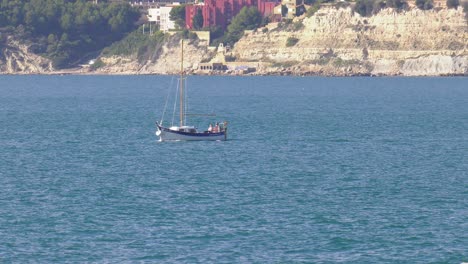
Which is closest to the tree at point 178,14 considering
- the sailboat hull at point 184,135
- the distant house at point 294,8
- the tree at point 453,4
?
the distant house at point 294,8

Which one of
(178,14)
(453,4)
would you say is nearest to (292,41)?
(453,4)

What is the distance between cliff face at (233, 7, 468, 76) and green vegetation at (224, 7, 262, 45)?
12.1ft

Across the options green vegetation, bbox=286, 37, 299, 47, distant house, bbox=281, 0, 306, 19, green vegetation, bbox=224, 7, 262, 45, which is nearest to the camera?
green vegetation, bbox=286, 37, 299, 47

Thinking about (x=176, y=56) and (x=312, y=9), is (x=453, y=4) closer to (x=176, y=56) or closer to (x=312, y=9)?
(x=312, y=9)

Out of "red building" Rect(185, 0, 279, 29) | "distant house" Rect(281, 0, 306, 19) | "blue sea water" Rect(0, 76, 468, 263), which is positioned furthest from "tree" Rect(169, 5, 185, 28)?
"blue sea water" Rect(0, 76, 468, 263)

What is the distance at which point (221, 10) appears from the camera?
192m

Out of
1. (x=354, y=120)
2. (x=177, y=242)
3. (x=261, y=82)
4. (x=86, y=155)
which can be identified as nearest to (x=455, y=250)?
(x=177, y=242)

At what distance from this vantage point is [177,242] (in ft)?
121

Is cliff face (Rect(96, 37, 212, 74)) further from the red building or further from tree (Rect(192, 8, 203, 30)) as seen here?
the red building

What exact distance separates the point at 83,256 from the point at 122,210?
740 cm

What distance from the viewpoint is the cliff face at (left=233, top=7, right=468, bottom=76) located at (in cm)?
16750

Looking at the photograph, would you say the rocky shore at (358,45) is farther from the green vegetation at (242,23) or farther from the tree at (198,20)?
the tree at (198,20)

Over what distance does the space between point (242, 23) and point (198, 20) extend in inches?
317

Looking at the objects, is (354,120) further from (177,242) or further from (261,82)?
(261,82)
